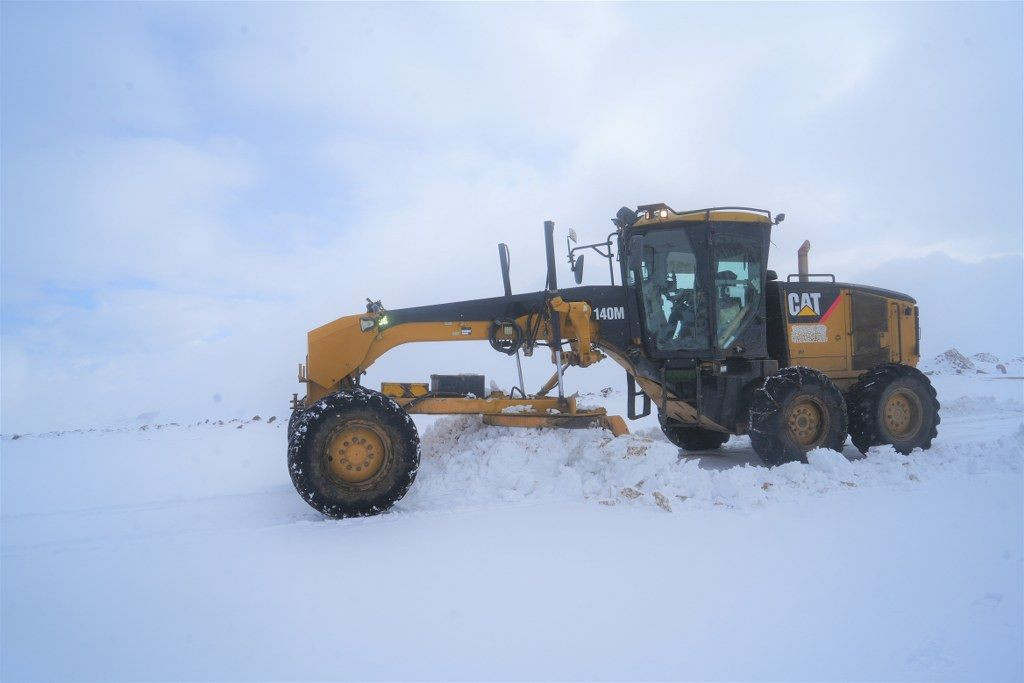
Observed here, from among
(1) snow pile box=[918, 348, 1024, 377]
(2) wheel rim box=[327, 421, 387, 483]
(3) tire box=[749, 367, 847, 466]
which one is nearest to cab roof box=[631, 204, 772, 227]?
(3) tire box=[749, 367, 847, 466]

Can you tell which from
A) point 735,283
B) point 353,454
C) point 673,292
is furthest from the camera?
point 735,283

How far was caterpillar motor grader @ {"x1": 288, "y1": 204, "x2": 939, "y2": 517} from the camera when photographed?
20.1 ft

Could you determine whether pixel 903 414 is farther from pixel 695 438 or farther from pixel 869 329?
pixel 695 438

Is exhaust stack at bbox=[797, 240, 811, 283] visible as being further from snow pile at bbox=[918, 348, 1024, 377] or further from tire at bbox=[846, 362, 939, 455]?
snow pile at bbox=[918, 348, 1024, 377]

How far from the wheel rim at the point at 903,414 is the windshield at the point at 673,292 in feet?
8.08

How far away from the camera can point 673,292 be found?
6.87m

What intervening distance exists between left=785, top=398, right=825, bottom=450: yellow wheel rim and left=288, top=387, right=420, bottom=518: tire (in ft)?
13.4

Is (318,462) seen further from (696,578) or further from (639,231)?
(639,231)

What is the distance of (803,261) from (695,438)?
8.79 ft

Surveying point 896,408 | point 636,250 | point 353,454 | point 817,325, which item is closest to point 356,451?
point 353,454

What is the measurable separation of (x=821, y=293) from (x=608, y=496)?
4.33 m

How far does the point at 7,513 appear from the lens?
554 centimetres

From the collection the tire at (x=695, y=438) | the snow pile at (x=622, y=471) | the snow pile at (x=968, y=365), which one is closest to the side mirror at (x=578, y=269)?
the snow pile at (x=622, y=471)

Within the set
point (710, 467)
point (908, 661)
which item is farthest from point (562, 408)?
point (908, 661)
